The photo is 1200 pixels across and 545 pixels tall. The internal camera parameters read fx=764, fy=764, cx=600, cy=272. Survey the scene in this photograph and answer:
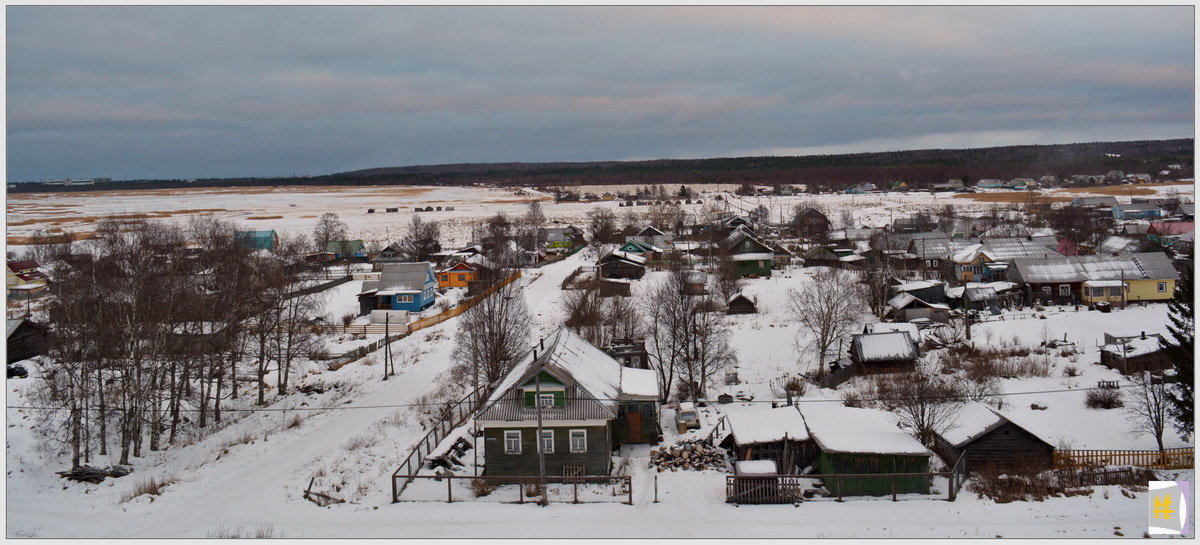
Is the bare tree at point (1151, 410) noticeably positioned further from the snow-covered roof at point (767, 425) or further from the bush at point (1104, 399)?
the snow-covered roof at point (767, 425)

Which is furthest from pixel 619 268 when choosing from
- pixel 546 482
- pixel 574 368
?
pixel 546 482

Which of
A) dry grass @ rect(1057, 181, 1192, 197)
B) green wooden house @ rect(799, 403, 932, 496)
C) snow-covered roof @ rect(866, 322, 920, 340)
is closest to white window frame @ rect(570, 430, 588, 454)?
green wooden house @ rect(799, 403, 932, 496)

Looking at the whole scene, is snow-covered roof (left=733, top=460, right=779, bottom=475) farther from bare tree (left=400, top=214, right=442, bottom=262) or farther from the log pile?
bare tree (left=400, top=214, right=442, bottom=262)

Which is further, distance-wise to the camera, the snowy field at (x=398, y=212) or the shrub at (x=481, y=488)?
the snowy field at (x=398, y=212)

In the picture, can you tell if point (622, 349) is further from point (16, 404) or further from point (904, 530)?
point (16, 404)

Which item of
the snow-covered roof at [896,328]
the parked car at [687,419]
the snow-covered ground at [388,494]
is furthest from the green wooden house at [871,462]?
the snow-covered roof at [896,328]
